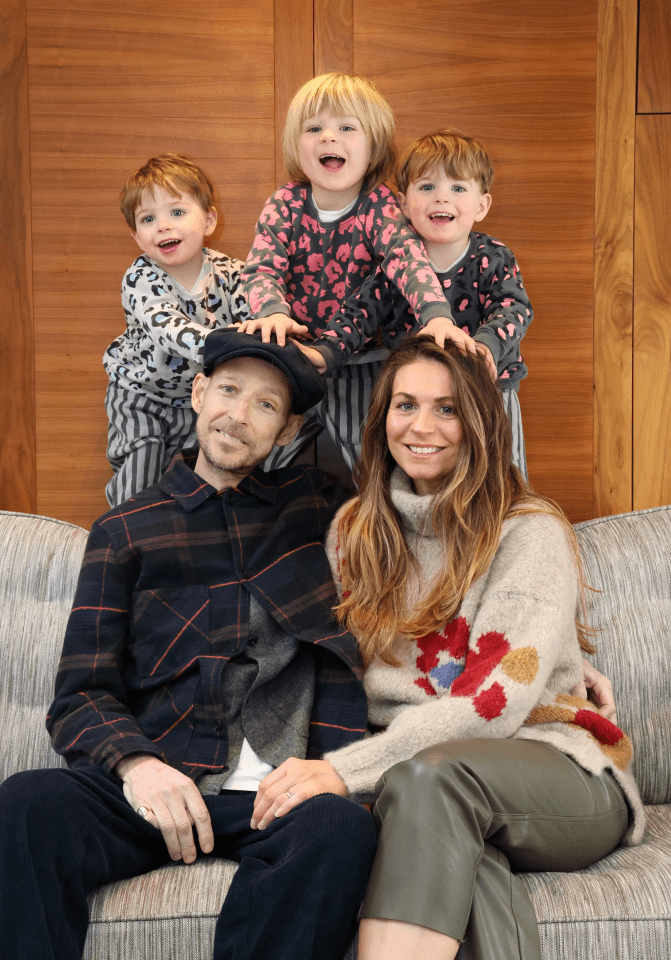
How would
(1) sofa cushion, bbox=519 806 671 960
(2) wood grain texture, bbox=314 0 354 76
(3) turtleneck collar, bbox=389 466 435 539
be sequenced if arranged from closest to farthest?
(1) sofa cushion, bbox=519 806 671 960
(3) turtleneck collar, bbox=389 466 435 539
(2) wood grain texture, bbox=314 0 354 76

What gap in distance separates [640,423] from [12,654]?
1.85m

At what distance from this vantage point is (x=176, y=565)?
5.26 feet

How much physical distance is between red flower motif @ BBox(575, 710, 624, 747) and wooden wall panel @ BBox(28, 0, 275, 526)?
1.65 metres

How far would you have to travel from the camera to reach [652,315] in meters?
2.48

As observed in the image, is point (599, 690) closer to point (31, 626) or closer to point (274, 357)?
point (274, 357)

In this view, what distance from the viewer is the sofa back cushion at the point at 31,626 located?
173 centimetres

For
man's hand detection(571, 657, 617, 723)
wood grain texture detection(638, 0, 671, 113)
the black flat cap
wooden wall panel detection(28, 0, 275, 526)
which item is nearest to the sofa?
man's hand detection(571, 657, 617, 723)

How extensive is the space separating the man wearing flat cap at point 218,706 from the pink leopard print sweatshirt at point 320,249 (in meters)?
0.47

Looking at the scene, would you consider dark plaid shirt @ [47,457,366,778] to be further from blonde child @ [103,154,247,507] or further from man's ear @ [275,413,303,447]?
blonde child @ [103,154,247,507]

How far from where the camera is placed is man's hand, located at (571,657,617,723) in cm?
166

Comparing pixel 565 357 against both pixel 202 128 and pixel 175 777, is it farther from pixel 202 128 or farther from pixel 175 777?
pixel 175 777

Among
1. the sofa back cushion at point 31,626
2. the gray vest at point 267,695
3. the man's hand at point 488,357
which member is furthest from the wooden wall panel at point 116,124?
the gray vest at point 267,695

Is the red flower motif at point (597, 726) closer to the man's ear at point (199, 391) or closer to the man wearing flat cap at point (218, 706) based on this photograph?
the man wearing flat cap at point (218, 706)

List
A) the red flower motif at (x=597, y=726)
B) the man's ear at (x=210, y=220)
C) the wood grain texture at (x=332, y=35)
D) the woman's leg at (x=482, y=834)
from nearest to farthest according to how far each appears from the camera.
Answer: the woman's leg at (x=482, y=834)
the red flower motif at (x=597, y=726)
the man's ear at (x=210, y=220)
the wood grain texture at (x=332, y=35)
